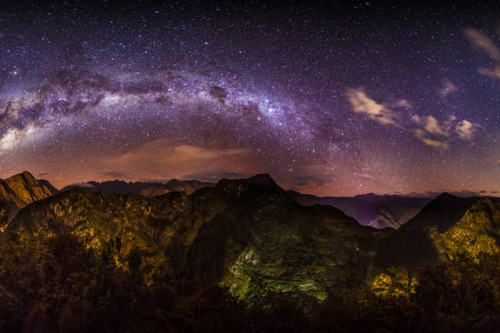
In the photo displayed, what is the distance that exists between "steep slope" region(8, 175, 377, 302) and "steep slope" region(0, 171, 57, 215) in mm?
126353

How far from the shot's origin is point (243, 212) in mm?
62750

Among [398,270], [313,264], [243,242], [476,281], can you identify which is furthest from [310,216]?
[476,281]

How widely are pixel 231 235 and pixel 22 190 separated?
15694 cm

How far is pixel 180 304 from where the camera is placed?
1105cm

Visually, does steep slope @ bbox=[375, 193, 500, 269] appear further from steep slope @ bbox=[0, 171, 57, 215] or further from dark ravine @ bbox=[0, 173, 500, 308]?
steep slope @ bbox=[0, 171, 57, 215]

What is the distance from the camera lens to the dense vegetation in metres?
11.2

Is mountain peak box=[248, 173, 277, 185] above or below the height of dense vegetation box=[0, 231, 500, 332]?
above

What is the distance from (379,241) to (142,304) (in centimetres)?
5199

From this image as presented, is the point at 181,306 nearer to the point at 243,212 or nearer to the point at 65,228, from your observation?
the point at 65,228

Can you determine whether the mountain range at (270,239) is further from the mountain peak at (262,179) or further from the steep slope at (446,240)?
the mountain peak at (262,179)

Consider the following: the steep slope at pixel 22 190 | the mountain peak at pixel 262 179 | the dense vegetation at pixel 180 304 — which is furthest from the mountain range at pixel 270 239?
the steep slope at pixel 22 190

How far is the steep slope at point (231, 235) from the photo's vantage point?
3988cm

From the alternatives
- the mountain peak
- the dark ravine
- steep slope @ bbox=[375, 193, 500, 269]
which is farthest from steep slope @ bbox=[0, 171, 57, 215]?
steep slope @ bbox=[375, 193, 500, 269]

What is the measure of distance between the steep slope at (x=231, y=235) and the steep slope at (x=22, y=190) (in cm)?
12635
